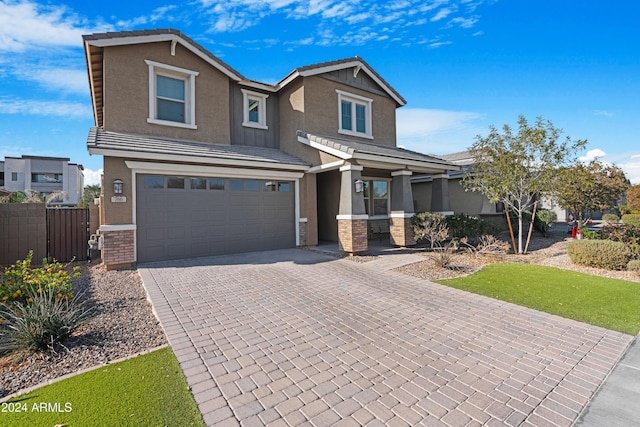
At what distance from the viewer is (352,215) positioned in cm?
1045

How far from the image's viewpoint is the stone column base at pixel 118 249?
344 inches

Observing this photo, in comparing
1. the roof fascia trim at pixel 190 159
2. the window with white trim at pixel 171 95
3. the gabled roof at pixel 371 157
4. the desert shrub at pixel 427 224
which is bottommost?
the desert shrub at pixel 427 224

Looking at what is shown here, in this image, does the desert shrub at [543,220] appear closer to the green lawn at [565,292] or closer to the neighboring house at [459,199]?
the neighboring house at [459,199]

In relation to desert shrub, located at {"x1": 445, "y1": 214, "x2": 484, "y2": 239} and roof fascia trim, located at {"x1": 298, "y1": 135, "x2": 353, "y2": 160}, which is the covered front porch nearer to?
roof fascia trim, located at {"x1": 298, "y1": 135, "x2": 353, "y2": 160}

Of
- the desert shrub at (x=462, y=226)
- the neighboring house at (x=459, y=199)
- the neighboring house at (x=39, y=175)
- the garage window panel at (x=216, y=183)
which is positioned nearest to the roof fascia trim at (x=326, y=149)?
the garage window panel at (x=216, y=183)

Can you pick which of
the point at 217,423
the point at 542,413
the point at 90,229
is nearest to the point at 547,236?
the point at 542,413

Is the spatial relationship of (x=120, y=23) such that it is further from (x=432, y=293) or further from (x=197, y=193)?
(x=432, y=293)

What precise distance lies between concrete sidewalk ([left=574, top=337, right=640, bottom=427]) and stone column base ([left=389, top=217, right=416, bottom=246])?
8109 millimetres

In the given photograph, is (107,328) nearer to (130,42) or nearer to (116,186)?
(116,186)

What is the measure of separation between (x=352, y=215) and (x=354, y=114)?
6.42 m

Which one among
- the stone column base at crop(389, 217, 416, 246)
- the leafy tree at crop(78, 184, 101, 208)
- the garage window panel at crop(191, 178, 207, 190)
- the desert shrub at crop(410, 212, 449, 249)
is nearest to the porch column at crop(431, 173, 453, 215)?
the desert shrub at crop(410, 212, 449, 249)

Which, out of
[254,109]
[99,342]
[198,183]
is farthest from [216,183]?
[99,342]

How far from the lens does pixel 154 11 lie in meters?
9.91

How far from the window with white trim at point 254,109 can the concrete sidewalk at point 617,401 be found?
1312 centimetres
